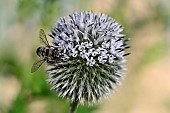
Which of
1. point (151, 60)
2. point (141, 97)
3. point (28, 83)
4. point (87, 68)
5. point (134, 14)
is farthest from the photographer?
point (141, 97)

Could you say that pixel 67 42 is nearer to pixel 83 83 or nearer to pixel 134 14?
pixel 83 83

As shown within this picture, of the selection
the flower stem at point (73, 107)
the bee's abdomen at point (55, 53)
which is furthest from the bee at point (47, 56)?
the flower stem at point (73, 107)

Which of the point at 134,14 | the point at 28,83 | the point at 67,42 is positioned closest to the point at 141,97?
the point at 134,14

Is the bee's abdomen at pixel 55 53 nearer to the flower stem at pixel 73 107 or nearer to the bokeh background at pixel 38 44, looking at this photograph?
the flower stem at pixel 73 107

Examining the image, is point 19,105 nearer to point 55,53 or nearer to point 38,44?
point 55,53

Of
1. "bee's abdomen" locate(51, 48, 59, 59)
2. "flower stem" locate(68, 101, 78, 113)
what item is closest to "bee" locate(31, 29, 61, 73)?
"bee's abdomen" locate(51, 48, 59, 59)

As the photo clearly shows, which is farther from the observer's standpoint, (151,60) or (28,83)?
(151,60)
